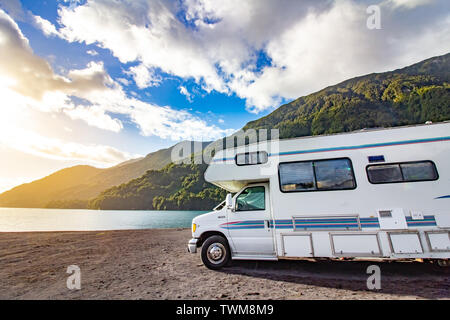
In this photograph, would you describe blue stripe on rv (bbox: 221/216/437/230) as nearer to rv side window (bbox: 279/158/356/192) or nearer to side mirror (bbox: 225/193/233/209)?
side mirror (bbox: 225/193/233/209)

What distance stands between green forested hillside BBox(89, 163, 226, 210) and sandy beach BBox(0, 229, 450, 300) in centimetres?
8332

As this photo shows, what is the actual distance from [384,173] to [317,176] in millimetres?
1592

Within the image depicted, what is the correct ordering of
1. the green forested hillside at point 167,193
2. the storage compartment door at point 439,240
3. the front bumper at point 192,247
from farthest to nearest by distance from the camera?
the green forested hillside at point 167,193
the front bumper at point 192,247
the storage compartment door at point 439,240

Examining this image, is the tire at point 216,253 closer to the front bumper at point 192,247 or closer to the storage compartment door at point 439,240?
the front bumper at point 192,247

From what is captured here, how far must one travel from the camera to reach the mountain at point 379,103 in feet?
270

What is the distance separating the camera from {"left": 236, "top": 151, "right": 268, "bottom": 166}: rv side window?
5832mm

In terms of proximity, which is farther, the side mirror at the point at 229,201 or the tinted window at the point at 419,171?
the side mirror at the point at 229,201

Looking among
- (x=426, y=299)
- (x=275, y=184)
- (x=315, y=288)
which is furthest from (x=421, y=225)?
(x=275, y=184)

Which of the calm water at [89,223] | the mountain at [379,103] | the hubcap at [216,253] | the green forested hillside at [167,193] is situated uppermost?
the mountain at [379,103]

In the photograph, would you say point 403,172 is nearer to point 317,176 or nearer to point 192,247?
point 317,176

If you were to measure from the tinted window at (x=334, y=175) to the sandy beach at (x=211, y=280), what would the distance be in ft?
7.44

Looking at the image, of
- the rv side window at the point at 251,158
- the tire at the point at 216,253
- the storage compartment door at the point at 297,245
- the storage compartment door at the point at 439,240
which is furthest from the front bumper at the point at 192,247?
the storage compartment door at the point at 439,240
